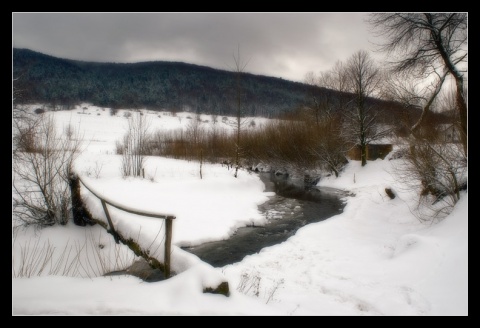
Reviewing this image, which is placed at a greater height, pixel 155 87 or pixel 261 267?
pixel 155 87

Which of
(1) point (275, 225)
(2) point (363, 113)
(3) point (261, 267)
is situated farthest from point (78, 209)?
(2) point (363, 113)

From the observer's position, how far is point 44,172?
919 cm

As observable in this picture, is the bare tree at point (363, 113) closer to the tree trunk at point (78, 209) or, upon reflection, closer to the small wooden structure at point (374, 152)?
the small wooden structure at point (374, 152)

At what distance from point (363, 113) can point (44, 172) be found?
2677cm

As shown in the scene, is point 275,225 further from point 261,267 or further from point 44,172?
point 44,172

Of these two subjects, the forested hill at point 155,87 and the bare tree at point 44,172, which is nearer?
the bare tree at point 44,172

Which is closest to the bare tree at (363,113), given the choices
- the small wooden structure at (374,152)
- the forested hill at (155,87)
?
the small wooden structure at (374,152)

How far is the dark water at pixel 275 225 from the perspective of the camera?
8375 mm

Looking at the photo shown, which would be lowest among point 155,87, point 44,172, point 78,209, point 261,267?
point 261,267

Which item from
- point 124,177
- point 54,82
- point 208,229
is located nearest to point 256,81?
point 54,82

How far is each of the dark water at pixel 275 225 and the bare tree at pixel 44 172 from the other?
16.2ft
